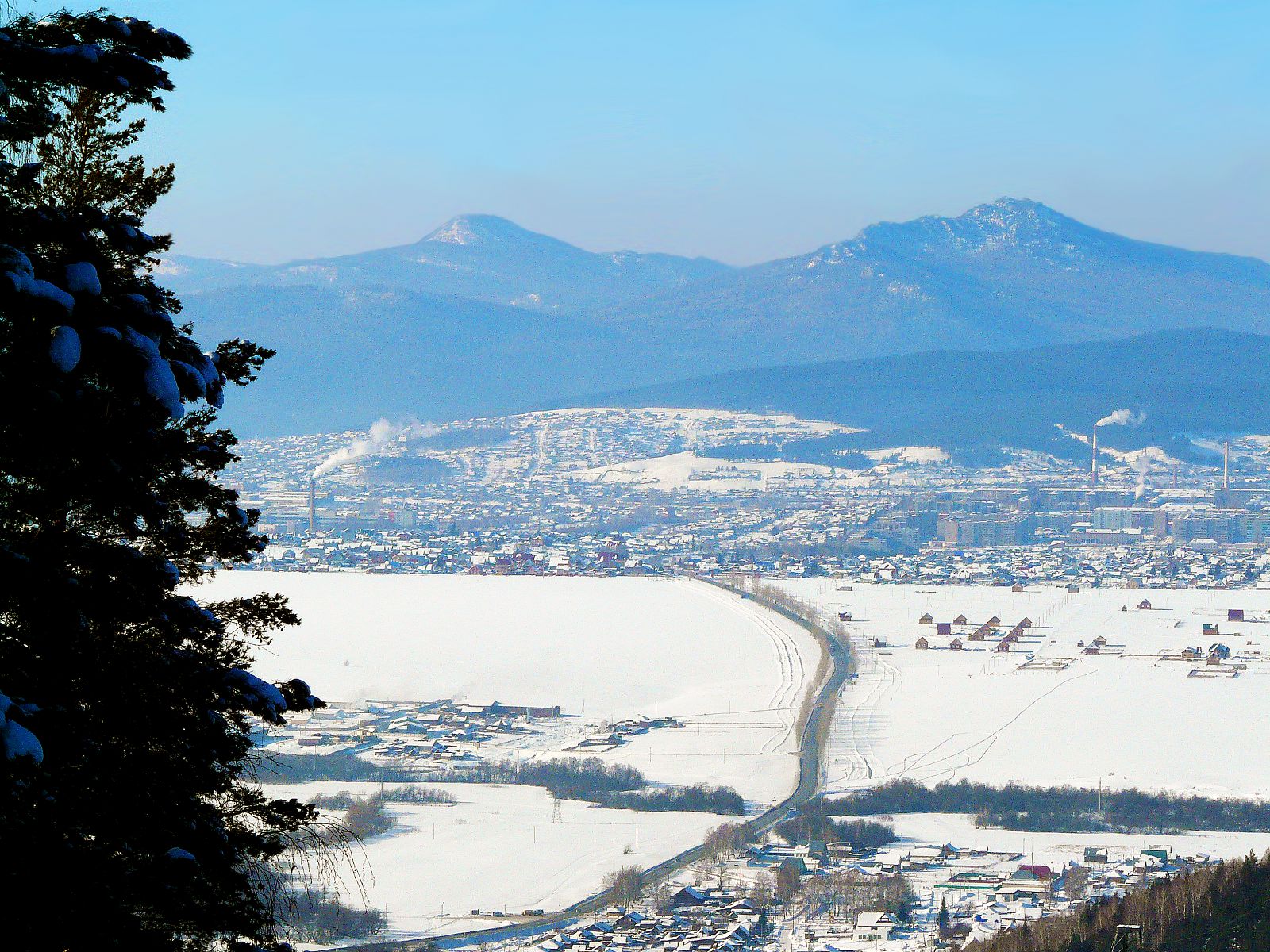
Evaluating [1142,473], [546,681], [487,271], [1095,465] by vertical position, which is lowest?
[546,681]

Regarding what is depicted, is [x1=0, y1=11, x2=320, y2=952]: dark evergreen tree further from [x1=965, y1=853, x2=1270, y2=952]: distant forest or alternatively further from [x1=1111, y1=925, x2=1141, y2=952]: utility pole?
[x1=965, y1=853, x2=1270, y2=952]: distant forest

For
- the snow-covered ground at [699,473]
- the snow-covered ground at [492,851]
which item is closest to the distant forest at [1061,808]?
the snow-covered ground at [492,851]

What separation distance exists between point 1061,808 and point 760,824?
224 cm

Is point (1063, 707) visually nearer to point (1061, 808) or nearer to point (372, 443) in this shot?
point (1061, 808)

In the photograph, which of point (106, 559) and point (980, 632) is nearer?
point (106, 559)

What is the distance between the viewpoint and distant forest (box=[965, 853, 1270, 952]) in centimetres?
621

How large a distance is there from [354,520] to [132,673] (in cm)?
4525

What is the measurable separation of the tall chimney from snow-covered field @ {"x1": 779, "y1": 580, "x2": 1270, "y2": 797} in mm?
29515

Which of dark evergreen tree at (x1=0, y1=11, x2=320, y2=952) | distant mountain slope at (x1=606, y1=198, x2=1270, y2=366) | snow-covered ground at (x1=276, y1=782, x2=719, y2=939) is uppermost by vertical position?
distant mountain slope at (x1=606, y1=198, x2=1270, y2=366)

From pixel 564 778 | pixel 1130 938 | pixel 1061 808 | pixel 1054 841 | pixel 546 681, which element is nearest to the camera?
pixel 1130 938

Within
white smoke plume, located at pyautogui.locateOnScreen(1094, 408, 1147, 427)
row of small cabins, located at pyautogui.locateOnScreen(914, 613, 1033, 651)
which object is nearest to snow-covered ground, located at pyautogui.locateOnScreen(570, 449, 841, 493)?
white smoke plume, located at pyautogui.locateOnScreen(1094, 408, 1147, 427)

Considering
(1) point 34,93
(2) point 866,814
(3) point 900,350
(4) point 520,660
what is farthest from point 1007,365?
(1) point 34,93

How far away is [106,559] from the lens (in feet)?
5.60

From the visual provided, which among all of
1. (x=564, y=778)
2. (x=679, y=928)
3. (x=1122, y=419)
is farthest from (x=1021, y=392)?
(x=679, y=928)
